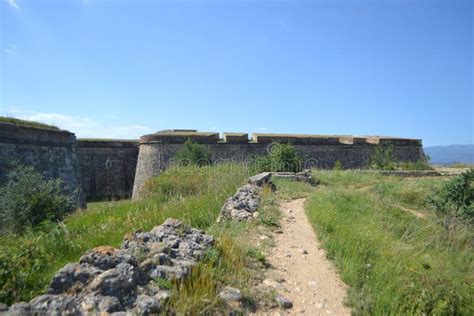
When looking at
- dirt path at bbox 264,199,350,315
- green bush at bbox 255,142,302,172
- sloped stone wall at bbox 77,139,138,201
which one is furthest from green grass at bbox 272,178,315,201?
sloped stone wall at bbox 77,139,138,201

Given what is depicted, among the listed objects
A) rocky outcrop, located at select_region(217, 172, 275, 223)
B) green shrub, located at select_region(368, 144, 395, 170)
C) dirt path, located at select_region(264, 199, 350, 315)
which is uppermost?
green shrub, located at select_region(368, 144, 395, 170)

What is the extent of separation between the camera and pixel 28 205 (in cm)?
707

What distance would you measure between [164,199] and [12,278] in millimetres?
5590

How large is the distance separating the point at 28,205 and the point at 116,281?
229 inches

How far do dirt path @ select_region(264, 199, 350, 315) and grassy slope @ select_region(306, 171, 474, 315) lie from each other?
0.13 meters

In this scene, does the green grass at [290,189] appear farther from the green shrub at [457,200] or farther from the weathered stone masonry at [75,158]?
the weathered stone masonry at [75,158]

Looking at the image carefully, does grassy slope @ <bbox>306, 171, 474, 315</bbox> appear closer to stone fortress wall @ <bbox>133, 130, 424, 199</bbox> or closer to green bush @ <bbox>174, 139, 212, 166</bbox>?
green bush @ <bbox>174, 139, 212, 166</bbox>

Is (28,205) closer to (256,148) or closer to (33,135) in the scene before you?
(33,135)

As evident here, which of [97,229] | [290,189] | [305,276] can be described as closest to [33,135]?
[97,229]

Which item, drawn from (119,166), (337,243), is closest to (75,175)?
(119,166)

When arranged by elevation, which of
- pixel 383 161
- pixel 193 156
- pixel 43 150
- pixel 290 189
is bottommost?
pixel 290 189

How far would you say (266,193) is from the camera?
24.8ft

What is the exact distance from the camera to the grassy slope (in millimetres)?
3092

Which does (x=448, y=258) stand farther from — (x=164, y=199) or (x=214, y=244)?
(x=164, y=199)
